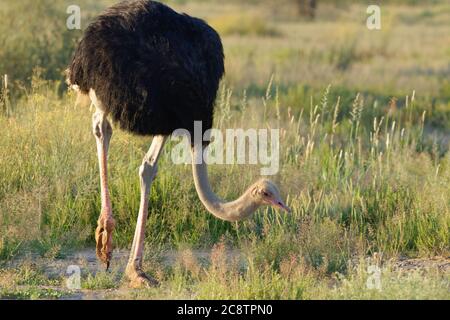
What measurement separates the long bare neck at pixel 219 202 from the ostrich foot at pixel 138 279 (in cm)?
57

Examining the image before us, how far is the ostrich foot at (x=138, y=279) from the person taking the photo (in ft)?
22.5

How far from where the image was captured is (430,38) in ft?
80.8

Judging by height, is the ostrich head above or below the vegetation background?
above

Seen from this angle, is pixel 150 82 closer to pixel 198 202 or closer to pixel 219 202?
pixel 219 202

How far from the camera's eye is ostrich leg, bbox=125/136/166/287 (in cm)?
693

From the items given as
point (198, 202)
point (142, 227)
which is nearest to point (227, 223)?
point (198, 202)

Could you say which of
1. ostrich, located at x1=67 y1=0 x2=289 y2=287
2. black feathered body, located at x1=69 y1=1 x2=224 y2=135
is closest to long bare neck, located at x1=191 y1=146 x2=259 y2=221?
ostrich, located at x1=67 y1=0 x2=289 y2=287

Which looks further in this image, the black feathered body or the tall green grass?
Result: the tall green grass

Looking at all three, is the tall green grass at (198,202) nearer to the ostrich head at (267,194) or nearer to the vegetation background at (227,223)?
the vegetation background at (227,223)

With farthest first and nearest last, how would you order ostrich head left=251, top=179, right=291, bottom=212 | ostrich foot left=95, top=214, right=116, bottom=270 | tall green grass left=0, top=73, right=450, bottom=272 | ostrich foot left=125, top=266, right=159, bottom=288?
tall green grass left=0, top=73, right=450, bottom=272
ostrich foot left=95, top=214, right=116, bottom=270
ostrich foot left=125, top=266, right=159, bottom=288
ostrich head left=251, top=179, right=291, bottom=212

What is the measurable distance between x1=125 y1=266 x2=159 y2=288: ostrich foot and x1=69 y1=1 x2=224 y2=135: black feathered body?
0.87 m

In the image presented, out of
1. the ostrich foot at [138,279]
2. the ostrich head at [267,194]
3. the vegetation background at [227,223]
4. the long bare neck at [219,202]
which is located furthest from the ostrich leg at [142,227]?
the ostrich head at [267,194]

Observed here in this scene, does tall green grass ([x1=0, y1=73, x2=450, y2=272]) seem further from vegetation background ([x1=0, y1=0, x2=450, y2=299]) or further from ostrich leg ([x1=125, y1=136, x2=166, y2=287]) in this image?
ostrich leg ([x1=125, y1=136, x2=166, y2=287])

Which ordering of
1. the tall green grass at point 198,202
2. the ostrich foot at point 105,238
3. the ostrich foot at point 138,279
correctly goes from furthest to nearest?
the tall green grass at point 198,202 → the ostrich foot at point 105,238 → the ostrich foot at point 138,279
